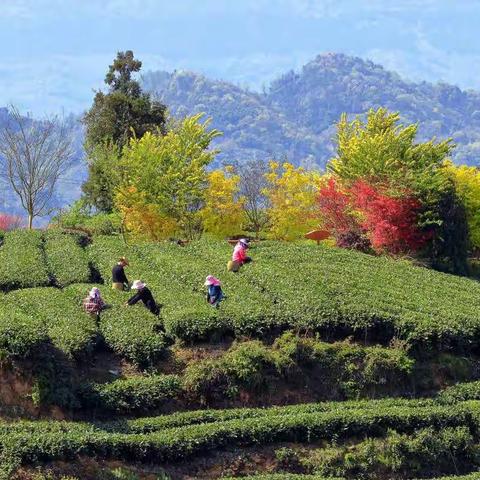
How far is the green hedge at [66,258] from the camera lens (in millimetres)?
29672

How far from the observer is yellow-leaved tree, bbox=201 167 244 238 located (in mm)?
41219

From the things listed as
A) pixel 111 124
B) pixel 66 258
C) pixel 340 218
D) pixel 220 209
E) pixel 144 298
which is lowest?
pixel 144 298

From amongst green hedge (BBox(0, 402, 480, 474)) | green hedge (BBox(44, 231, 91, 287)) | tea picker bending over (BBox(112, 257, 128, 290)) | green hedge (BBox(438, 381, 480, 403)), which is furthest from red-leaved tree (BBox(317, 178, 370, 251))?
green hedge (BBox(0, 402, 480, 474))

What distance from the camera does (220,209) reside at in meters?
41.4

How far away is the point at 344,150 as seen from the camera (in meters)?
43.2

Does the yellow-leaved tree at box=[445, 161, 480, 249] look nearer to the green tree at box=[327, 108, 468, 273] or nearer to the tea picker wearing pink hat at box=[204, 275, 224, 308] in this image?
the green tree at box=[327, 108, 468, 273]

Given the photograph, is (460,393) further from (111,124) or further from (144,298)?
(111,124)

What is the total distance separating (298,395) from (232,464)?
4.03 m

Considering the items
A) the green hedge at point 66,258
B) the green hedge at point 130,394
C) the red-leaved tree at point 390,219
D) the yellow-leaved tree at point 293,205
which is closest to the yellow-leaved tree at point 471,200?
the red-leaved tree at point 390,219

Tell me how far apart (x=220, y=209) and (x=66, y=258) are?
1101 cm

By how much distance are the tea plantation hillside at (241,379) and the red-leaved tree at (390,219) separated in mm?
7009

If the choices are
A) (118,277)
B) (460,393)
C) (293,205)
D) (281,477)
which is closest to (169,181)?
(293,205)

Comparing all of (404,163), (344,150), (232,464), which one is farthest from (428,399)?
(344,150)

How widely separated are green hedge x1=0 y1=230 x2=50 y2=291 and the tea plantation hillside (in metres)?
0.11
